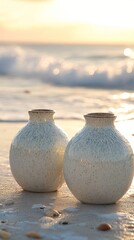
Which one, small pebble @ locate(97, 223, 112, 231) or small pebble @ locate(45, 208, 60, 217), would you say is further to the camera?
small pebble @ locate(45, 208, 60, 217)

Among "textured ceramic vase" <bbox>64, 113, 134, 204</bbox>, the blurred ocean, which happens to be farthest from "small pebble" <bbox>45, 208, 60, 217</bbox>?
the blurred ocean

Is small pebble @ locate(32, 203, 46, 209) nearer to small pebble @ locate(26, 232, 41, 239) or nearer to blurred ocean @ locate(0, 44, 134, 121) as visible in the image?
small pebble @ locate(26, 232, 41, 239)

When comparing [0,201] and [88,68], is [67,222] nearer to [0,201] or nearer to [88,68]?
[0,201]

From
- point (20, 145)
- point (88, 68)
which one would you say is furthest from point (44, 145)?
point (88, 68)

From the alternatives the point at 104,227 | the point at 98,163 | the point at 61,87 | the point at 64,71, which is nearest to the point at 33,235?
the point at 104,227

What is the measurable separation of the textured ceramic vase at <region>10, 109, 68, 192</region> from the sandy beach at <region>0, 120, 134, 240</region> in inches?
4.9

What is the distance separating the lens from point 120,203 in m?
5.18

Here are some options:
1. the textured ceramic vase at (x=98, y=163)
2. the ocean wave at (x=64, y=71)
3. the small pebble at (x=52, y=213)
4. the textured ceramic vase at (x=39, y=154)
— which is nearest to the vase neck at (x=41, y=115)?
the textured ceramic vase at (x=39, y=154)

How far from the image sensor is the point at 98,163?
4895mm

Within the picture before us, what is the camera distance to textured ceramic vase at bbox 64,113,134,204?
4906 millimetres

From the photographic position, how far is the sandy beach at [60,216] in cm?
431

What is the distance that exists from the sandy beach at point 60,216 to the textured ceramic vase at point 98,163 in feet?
0.45

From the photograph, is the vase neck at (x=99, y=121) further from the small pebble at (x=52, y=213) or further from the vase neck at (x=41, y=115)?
the small pebble at (x=52, y=213)

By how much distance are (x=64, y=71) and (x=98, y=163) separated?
23.2m
